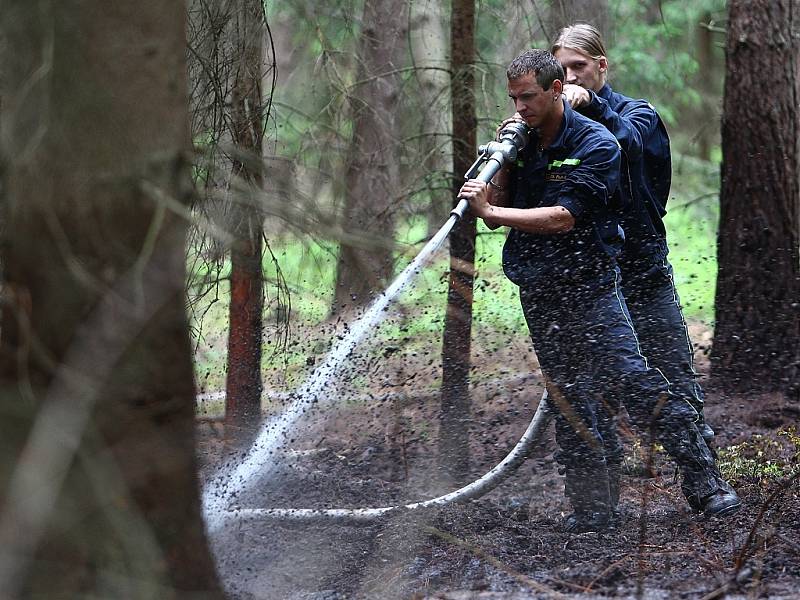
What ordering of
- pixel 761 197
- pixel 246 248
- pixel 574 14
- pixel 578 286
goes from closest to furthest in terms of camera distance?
pixel 578 286 < pixel 246 248 < pixel 574 14 < pixel 761 197

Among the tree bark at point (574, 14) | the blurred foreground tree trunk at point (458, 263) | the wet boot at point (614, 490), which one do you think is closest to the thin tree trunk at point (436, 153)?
the blurred foreground tree trunk at point (458, 263)

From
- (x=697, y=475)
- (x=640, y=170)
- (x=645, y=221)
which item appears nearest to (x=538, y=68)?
(x=640, y=170)

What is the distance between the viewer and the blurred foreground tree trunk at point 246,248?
14.3 feet

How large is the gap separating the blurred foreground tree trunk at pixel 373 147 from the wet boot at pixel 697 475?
2.26 m

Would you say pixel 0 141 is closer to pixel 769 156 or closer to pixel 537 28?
pixel 537 28

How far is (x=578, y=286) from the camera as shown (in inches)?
163

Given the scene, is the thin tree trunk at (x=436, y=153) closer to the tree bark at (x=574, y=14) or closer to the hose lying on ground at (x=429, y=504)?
the tree bark at (x=574, y=14)

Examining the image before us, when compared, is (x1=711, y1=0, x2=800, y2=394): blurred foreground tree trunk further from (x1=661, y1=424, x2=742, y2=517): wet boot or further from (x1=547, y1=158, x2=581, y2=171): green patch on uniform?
(x1=547, y1=158, x2=581, y2=171): green patch on uniform

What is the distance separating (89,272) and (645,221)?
9.84 ft

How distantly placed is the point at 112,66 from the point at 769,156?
16.9 ft

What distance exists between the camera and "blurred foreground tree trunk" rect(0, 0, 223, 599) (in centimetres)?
224

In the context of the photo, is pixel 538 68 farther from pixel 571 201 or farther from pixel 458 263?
pixel 458 263

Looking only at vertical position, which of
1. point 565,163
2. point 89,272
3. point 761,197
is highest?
point 761,197

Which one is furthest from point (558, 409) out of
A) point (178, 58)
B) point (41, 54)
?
point (41, 54)
